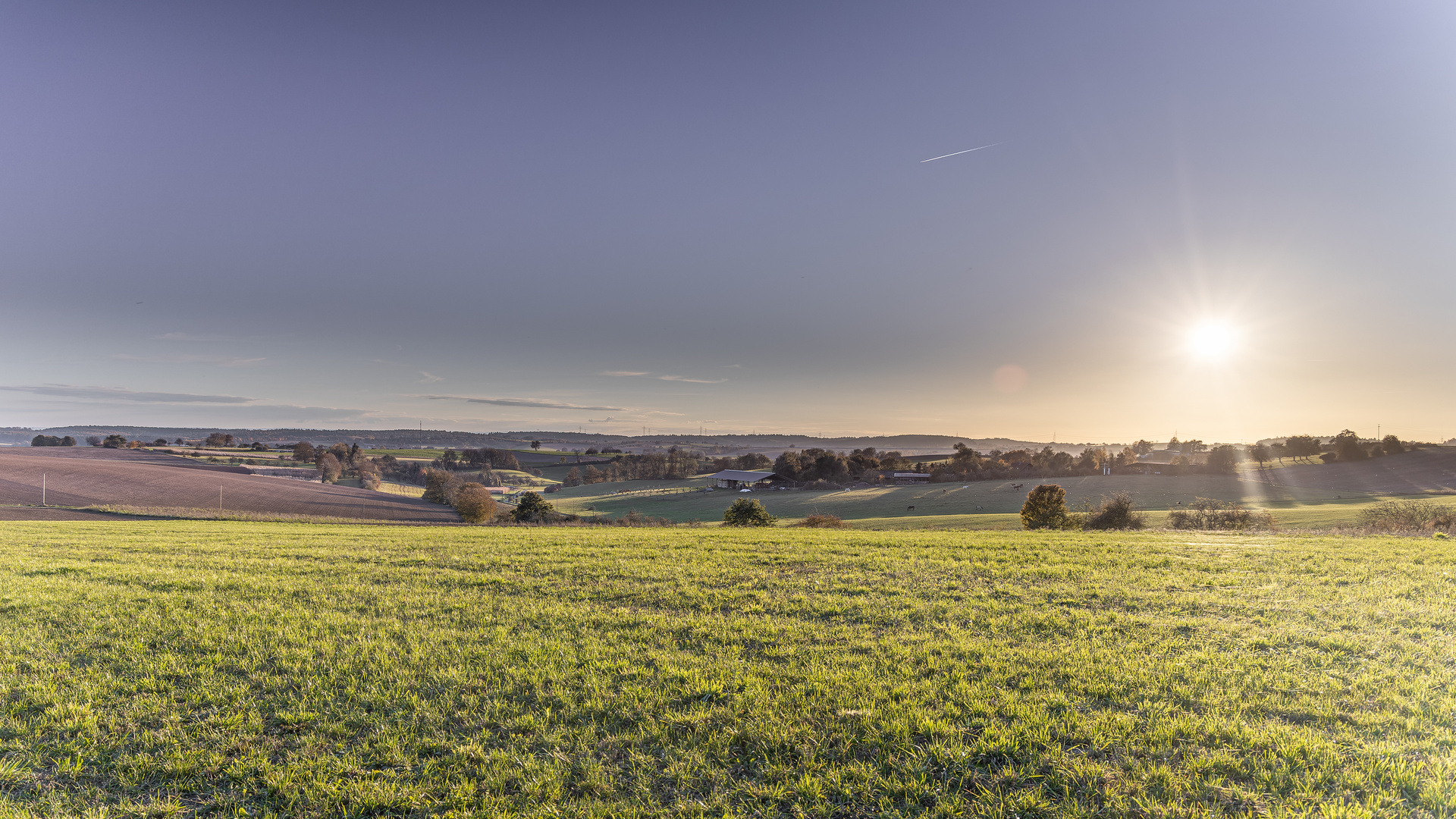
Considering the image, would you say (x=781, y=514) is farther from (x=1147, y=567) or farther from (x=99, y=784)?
(x=99, y=784)

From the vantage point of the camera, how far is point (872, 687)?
6902 millimetres

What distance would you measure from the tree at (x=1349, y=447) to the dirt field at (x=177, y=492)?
147 m

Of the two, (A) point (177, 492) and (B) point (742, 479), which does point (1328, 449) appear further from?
(A) point (177, 492)

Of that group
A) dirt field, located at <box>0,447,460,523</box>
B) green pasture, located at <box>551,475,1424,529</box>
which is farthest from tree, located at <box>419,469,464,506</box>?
green pasture, located at <box>551,475,1424,529</box>

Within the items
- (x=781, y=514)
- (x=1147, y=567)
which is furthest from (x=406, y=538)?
(x=781, y=514)

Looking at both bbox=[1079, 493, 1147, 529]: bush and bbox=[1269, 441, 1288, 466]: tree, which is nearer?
bbox=[1079, 493, 1147, 529]: bush

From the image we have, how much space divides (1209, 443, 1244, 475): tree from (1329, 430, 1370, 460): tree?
2221 centimetres

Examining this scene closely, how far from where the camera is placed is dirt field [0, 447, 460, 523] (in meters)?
58.2

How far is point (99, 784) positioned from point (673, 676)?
5442mm

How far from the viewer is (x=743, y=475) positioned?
127062 millimetres

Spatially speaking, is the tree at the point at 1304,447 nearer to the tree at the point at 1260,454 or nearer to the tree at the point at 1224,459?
the tree at the point at 1260,454

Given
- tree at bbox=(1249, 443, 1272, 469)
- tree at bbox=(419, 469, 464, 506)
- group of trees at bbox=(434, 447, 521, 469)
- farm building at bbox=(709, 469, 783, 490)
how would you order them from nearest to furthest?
tree at bbox=(419, 469, 464, 506) → tree at bbox=(1249, 443, 1272, 469) → farm building at bbox=(709, 469, 783, 490) → group of trees at bbox=(434, 447, 521, 469)

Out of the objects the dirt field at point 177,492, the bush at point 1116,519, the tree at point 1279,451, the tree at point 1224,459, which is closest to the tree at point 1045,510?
the bush at point 1116,519

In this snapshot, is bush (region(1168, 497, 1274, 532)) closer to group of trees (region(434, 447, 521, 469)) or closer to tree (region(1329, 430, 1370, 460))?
tree (region(1329, 430, 1370, 460))
